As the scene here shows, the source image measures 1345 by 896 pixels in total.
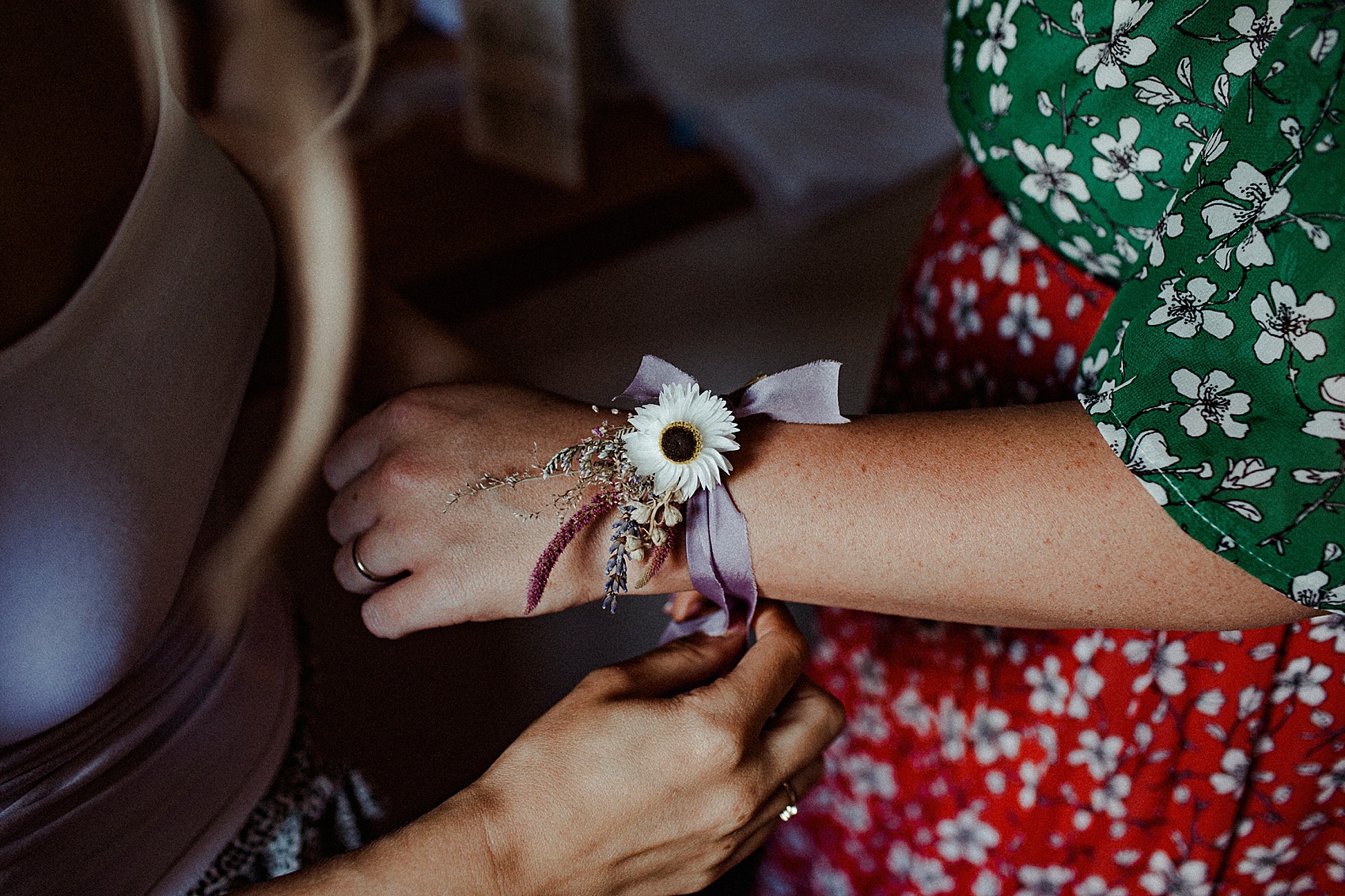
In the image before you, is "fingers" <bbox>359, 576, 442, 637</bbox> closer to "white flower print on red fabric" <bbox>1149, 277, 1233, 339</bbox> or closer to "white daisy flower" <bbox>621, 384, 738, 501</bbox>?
"white daisy flower" <bbox>621, 384, 738, 501</bbox>

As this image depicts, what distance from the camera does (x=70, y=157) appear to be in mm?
458

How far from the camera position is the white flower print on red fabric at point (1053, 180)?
24.1 inches

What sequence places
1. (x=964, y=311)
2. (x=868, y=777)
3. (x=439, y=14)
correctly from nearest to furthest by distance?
1. (x=964, y=311)
2. (x=868, y=777)
3. (x=439, y=14)

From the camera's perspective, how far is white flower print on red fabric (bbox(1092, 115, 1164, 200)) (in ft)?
1.85

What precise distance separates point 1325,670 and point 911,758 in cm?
34

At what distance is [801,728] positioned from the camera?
1.83 ft

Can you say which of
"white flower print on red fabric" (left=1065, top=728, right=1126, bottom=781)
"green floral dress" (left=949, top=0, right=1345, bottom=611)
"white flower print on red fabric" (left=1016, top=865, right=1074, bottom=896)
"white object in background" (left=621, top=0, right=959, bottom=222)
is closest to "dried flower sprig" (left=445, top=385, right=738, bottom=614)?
"green floral dress" (left=949, top=0, right=1345, bottom=611)

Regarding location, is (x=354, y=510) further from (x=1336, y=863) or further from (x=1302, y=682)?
→ (x=1336, y=863)

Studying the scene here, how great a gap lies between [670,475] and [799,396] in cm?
9

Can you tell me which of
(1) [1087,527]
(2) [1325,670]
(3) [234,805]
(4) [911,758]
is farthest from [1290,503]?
(3) [234,805]

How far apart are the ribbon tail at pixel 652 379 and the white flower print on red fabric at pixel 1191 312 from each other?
248 millimetres

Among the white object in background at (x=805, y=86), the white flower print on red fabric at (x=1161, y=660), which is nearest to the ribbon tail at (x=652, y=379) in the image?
the white flower print on red fabric at (x=1161, y=660)

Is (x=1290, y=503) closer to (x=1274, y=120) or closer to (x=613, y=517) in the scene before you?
(x=1274, y=120)

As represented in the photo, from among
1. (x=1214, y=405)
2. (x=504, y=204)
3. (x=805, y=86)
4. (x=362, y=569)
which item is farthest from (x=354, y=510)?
(x=805, y=86)
